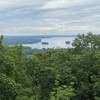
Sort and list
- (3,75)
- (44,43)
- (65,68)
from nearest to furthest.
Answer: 1. (3,75)
2. (65,68)
3. (44,43)

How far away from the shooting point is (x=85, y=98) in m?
41.8

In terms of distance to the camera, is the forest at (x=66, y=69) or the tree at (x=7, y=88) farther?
the forest at (x=66, y=69)

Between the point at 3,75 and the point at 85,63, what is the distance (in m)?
12.5

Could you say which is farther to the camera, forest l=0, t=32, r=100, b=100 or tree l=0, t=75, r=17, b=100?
forest l=0, t=32, r=100, b=100

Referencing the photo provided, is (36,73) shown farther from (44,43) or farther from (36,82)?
(44,43)

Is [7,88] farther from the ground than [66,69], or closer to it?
closer to it

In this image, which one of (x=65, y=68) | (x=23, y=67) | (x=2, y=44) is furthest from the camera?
(x=65, y=68)

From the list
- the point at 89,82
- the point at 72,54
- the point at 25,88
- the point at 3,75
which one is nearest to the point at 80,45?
the point at 72,54

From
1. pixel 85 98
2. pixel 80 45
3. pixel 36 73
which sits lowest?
pixel 85 98

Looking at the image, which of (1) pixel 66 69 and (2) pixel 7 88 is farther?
(1) pixel 66 69

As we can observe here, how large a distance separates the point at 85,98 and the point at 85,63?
356 cm

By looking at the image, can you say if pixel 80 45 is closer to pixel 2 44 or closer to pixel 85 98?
pixel 85 98

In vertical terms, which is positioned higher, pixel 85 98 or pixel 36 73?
pixel 36 73

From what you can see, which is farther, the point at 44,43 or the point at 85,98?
the point at 44,43
